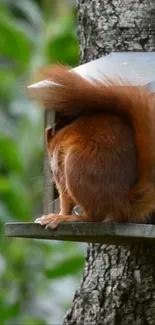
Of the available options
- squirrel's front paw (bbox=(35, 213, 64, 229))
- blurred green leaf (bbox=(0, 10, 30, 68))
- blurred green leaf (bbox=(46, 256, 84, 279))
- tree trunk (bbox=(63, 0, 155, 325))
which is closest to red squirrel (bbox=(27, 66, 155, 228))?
squirrel's front paw (bbox=(35, 213, 64, 229))

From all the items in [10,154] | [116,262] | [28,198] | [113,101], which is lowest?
[28,198]

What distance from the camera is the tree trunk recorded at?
12.9 ft

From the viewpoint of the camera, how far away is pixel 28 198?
5.73 m

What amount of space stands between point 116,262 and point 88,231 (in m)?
0.75

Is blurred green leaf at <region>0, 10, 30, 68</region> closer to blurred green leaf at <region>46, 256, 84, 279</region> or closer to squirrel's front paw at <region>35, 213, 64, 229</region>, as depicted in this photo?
blurred green leaf at <region>46, 256, 84, 279</region>

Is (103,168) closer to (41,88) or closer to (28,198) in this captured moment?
(41,88)

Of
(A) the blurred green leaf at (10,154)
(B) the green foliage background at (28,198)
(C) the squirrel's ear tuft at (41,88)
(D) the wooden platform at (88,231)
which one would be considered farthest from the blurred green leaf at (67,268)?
(C) the squirrel's ear tuft at (41,88)

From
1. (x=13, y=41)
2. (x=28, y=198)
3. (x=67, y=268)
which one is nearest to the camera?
(x=67, y=268)

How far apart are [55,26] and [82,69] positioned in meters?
2.11

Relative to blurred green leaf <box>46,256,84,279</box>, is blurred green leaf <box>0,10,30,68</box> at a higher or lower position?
higher

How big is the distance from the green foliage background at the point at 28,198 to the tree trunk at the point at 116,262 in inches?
23.5

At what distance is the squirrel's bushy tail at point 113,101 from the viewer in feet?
10.9

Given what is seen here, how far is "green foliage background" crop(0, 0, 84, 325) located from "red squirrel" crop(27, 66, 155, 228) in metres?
1.33

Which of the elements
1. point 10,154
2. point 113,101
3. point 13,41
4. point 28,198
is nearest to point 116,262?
point 113,101
